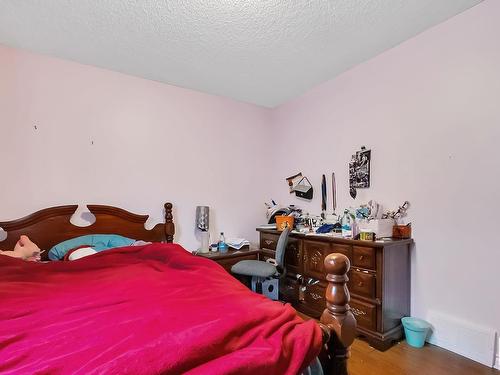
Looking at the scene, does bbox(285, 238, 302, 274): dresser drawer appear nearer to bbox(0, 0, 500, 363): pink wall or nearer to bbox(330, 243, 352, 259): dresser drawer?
bbox(330, 243, 352, 259): dresser drawer

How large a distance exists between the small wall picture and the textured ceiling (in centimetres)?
→ 89

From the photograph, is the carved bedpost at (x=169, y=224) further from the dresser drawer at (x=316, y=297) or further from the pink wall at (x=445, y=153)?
the pink wall at (x=445, y=153)

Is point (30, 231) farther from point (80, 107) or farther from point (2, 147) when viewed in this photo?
point (80, 107)

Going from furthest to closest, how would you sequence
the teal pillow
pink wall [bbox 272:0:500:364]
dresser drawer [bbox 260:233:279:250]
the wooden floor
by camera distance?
dresser drawer [bbox 260:233:279:250]
the teal pillow
pink wall [bbox 272:0:500:364]
the wooden floor

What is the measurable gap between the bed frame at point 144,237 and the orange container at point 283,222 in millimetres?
1129

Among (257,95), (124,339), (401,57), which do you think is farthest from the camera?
(257,95)

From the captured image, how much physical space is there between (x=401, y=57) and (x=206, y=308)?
254 cm

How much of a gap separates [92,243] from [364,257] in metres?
2.25

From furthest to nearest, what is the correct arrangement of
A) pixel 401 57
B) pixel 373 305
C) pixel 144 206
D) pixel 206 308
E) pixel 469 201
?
pixel 144 206 → pixel 401 57 → pixel 373 305 → pixel 469 201 → pixel 206 308

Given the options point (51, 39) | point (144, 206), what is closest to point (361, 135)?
point (144, 206)

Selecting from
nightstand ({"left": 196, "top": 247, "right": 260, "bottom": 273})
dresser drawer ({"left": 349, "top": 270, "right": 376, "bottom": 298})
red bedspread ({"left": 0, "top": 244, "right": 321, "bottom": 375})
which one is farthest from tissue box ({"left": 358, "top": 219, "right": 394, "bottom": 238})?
red bedspread ({"left": 0, "top": 244, "right": 321, "bottom": 375})

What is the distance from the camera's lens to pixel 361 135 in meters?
2.70

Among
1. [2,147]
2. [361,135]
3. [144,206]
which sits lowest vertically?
[144,206]

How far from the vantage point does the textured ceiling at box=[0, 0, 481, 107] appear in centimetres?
191
